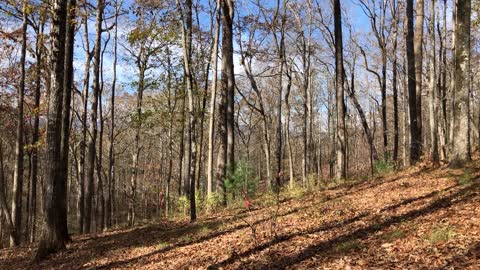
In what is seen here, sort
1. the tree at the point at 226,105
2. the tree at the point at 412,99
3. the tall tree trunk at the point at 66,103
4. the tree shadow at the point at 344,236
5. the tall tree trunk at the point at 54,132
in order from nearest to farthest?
1. the tree shadow at the point at 344,236
2. the tall tree trunk at the point at 54,132
3. the tall tree trunk at the point at 66,103
4. the tree at the point at 412,99
5. the tree at the point at 226,105

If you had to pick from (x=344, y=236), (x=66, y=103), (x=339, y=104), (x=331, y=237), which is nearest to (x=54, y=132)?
(x=66, y=103)

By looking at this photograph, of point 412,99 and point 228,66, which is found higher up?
point 228,66

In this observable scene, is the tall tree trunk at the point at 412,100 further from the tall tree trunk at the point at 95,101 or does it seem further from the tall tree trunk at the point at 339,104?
the tall tree trunk at the point at 95,101

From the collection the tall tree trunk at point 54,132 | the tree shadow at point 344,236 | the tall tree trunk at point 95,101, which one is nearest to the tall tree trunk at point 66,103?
the tall tree trunk at point 54,132

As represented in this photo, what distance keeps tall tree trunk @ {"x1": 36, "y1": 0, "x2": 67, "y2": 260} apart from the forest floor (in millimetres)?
520

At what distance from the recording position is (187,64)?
440 inches

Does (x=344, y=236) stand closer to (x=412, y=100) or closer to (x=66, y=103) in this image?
(x=66, y=103)

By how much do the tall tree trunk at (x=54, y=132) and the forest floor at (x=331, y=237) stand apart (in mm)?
520

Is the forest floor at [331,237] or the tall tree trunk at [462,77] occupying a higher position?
the tall tree trunk at [462,77]

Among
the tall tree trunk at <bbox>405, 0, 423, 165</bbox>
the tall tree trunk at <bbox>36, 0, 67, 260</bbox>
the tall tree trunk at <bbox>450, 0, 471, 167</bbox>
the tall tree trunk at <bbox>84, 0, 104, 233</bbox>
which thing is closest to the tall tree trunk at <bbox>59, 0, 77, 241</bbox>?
the tall tree trunk at <bbox>36, 0, 67, 260</bbox>

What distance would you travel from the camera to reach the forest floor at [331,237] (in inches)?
204

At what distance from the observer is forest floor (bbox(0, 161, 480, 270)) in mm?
5191

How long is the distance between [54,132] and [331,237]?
6.38m

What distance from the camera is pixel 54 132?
8711 mm
